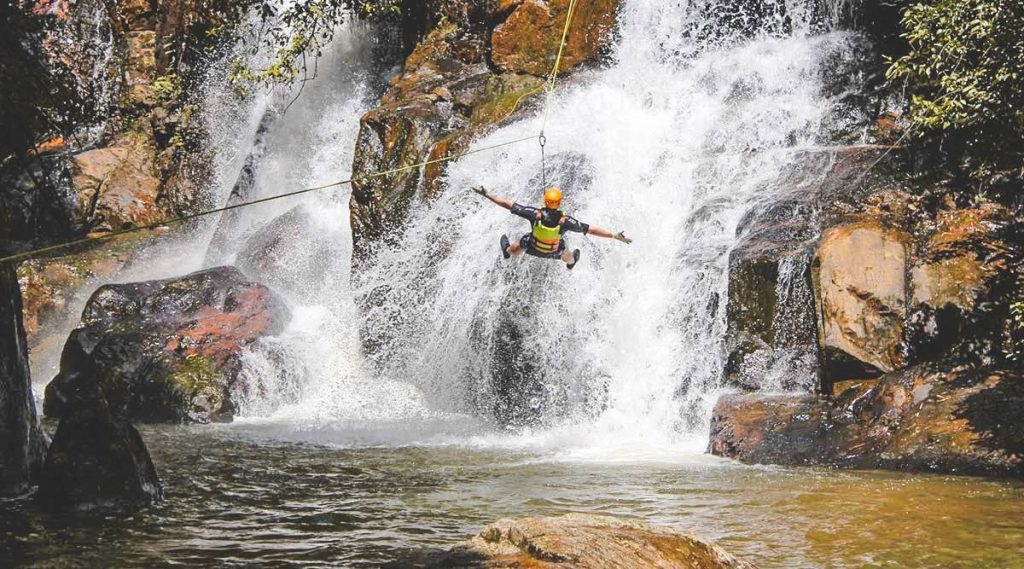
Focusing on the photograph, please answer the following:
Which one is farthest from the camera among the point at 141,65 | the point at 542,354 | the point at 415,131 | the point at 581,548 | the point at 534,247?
the point at 141,65

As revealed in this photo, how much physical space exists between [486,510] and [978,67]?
7.00 m

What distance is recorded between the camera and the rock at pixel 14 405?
7453 millimetres

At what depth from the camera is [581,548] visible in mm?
4289

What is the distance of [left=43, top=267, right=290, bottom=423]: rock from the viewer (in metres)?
14.0

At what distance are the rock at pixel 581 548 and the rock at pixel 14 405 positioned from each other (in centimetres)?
452

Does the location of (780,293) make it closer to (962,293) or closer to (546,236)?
(962,293)

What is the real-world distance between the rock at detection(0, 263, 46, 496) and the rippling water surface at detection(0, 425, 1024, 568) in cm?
43

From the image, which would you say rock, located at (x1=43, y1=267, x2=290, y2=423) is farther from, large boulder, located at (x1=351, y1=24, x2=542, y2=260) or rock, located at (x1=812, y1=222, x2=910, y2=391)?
rock, located at (x1=812, y1=222, x2=910, y2=391)

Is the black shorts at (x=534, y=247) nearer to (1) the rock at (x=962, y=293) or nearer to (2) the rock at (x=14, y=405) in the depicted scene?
(1) the rock at (x=962, y=293)

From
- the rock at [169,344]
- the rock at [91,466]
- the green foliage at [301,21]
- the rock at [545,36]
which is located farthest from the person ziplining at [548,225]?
the rock at [545,36]

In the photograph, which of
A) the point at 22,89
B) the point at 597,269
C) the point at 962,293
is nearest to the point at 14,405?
the point at 22,89

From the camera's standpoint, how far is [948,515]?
276 inches

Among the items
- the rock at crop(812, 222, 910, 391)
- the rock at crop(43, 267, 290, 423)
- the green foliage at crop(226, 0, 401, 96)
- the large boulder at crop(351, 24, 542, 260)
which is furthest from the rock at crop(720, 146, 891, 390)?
the green foliage at crop(226, 0, 401, 96)

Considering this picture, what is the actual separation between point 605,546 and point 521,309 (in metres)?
9.75
